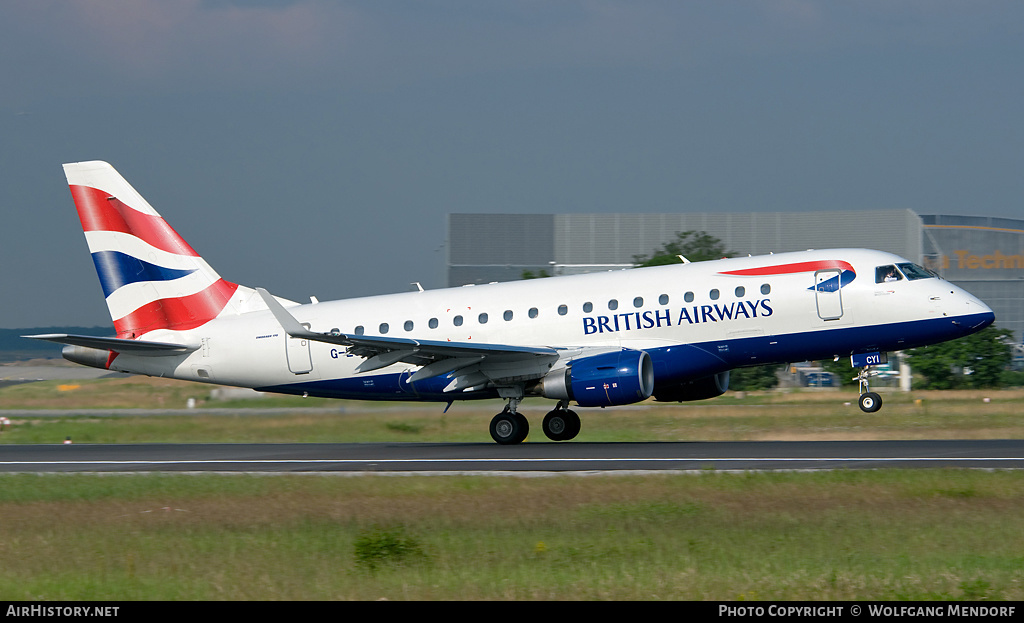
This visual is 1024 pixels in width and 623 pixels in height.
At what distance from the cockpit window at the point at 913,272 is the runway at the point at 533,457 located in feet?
12.2

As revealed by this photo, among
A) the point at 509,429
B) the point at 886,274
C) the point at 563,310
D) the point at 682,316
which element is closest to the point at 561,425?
the point at 509,429

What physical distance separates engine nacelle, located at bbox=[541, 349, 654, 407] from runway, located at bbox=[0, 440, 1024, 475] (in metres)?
1.11

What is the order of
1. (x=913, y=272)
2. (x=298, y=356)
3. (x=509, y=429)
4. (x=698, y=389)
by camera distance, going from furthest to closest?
(x=298, y=356) < (x=698, y=389) < (x=509, y=429) < (x=913, y=272)

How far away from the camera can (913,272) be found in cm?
2452

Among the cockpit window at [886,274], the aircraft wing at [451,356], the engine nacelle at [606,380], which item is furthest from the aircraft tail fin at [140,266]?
the cockpit window at [886,274]

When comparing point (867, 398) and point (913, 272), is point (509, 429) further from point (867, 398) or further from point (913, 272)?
point (913, 272)

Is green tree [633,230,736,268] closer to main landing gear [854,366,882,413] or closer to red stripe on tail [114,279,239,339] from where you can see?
red stripe on tail [114,279,239,339]

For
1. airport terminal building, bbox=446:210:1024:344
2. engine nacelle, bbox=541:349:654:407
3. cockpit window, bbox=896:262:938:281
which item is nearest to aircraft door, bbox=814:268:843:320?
cockpit window, bbox=896:262:938:281

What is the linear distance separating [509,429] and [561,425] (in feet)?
5.19

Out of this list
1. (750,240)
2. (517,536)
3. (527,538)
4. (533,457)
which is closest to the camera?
(527,538)

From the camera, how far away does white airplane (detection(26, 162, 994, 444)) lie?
2416 cm

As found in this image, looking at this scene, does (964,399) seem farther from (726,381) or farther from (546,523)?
(546,523)

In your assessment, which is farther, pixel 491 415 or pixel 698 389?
pixel 491 415

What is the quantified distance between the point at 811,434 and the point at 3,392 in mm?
47457
